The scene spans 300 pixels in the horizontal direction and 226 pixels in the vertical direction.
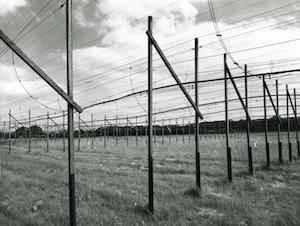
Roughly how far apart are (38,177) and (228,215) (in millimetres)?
7023

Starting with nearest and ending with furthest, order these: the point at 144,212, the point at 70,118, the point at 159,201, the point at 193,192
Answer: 1. the point at 70,118
2. the point at 144,212
3. the point at 159,201
4. the point at 193,192

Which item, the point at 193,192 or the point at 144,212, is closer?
the point at 144,212

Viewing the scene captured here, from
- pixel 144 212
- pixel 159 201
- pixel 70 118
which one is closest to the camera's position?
pixel 70 118

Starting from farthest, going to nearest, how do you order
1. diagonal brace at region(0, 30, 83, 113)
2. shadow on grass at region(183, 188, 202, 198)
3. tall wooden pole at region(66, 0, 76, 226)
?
1. shadow on grass at region(183, 188, 202, 198)
2. tall wooden pole at region(66, 0, 76, 226)
3. diagonal brace at region(0, 30, 83, 113)

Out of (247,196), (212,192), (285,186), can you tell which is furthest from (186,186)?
(285,186)

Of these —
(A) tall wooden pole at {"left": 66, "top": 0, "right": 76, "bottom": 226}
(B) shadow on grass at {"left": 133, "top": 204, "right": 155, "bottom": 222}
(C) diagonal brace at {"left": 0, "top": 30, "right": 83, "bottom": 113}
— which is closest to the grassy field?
(B) shadow on grass at {"left": 133, "top": 204, "right": 155, "bottom": 222}

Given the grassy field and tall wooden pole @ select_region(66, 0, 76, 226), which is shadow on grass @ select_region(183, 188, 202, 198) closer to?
the grassy field

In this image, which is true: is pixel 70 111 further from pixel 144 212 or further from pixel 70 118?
pixel 144 212

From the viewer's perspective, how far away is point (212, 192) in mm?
6500

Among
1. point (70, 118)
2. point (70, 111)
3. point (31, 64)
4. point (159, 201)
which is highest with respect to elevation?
point (31, 64)

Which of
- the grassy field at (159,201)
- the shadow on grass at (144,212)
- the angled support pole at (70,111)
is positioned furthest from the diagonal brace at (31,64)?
the shadow on grass at (144,212)

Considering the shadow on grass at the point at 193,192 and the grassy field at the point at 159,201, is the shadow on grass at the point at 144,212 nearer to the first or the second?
the grassy field at the point at 159,201

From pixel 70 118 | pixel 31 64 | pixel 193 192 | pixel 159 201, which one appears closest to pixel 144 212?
pixel 159 201

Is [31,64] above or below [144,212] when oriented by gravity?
above
